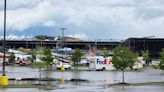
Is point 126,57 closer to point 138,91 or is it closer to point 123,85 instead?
point 123,85

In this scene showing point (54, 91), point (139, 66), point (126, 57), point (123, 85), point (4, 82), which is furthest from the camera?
point (139, 66)

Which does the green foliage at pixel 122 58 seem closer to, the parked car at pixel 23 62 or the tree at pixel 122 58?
the tree at pixel 122 58

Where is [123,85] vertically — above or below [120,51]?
below

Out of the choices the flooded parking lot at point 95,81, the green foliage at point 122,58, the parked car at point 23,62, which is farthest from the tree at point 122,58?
the parked car at point 23,62

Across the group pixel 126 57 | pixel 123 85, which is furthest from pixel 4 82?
pixel 126 57

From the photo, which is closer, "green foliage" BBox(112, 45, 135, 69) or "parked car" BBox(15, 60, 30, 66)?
Result: "green foliage" BBox(112, 45, 135, 69)

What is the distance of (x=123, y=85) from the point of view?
46.7 metres

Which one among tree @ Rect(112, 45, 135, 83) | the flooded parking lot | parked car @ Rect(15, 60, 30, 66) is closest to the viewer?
the flooded parking lot

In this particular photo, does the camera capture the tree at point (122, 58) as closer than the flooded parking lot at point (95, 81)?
No

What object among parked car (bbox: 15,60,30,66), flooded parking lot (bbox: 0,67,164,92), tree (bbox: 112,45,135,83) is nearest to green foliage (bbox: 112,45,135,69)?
tree (bbox: 112,45,135,83)

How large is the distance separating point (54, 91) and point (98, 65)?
6878cm

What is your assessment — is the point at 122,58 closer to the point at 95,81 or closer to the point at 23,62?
the point at 95,81

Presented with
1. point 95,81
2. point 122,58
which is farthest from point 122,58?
point 95,81

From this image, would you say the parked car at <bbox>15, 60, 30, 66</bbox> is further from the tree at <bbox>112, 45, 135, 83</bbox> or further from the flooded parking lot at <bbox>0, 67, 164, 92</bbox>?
the tree at <bbox>112, 45, 135, 83</bbox>
